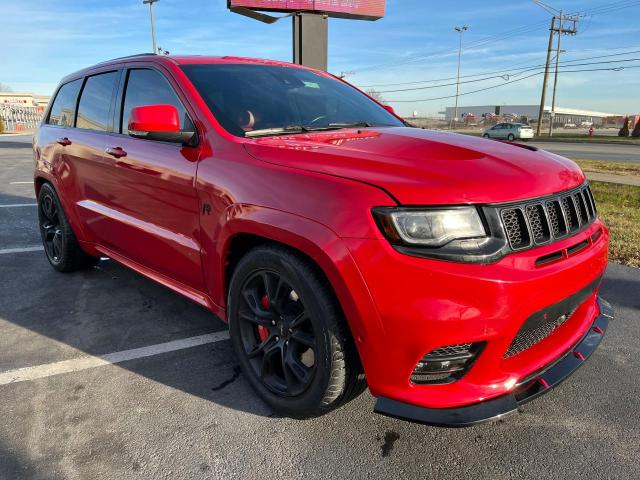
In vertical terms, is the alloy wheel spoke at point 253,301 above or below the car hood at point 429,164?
below

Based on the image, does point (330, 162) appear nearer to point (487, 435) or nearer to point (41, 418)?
point (487, 435)

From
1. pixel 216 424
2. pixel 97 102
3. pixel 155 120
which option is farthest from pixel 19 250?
pixel 216 424

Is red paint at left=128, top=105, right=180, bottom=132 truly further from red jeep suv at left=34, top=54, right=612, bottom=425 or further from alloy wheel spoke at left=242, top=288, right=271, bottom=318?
alloy wheel spoke at left=242, top=288, right=271, bottom=318

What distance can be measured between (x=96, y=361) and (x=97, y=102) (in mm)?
2102

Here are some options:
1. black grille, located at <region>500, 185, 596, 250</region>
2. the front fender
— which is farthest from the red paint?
black grille, located at <region>500, 185, 596, 250</region>

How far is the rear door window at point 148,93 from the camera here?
116 inches

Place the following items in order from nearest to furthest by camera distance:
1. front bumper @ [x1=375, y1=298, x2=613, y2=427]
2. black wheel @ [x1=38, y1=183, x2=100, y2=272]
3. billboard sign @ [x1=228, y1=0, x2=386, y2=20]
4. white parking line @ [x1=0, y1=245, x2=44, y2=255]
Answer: front bumper @ [x1=375, y1=298, x2=613, y2=427] → black wheel @ [x1=38, y1=183, x2=100, y2=272] → white parking line @ [x1=0, y1=245, x2=44, y2=255] → billboard sign @ [x1=228, y1=0, x2=386, y2=20]

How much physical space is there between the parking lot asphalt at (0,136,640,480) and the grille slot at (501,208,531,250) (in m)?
0.99

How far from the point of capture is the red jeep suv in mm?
1890

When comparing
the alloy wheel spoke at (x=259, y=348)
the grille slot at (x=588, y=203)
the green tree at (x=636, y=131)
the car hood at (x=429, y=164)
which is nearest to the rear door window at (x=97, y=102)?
the car hood at (x=429, y=164)

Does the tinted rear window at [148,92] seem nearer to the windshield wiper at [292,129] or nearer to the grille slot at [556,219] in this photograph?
the windshield wiper at [292,129]

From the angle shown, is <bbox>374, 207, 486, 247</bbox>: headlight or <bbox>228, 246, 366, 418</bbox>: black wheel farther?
<bbox>228, 246, 366, 418</bbox>: black wheel

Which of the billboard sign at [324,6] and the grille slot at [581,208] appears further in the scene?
the billboard sign at [324,6]

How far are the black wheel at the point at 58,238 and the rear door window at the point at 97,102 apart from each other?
857 mm
